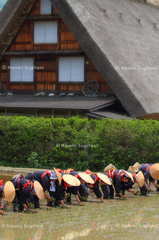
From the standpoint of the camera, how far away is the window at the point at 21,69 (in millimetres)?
21406

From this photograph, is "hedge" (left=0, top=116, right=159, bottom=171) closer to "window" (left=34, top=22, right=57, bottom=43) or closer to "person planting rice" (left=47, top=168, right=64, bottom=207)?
"person planting rice" (left=47, top=168, right=64, bottom=207)

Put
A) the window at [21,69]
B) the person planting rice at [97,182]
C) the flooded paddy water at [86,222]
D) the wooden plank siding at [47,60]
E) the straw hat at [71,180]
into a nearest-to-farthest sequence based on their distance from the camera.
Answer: the flooded paddy water at [86,222]
the straw hat at [71,180]
the person planting rice at [97,182]
the wooden plank siding at [47,60]
the window at [21,69]

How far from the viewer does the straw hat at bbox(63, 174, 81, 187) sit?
28.2 ft

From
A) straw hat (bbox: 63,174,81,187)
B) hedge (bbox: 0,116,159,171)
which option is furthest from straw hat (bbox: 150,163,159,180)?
straw hat (bbox: 63,174,81,187)

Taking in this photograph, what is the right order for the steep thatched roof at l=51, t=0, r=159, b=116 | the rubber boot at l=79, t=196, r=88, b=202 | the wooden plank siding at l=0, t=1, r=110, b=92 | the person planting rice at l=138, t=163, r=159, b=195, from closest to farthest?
1. the rubber boot at l=79, t=196, r=88, b=202
2. the person planting rice at l=138, t=163, r=159, b=195
3. the steep thatched roof at l=51, t=0, r=159, b=116
4. the wooden plank siding at l=0, t=1, r=110, b=92

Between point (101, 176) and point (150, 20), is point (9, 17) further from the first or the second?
point (101, 176)

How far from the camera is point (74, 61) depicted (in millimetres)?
20406

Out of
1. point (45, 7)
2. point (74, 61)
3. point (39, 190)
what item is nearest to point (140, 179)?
point (39, 190)

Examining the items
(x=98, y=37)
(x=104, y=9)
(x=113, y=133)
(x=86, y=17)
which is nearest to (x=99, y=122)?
(x=113, y=133)

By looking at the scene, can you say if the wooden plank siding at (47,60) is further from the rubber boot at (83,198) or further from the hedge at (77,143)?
the rubber boot at (83,198)

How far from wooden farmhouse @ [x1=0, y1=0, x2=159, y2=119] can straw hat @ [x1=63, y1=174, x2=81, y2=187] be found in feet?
26.6

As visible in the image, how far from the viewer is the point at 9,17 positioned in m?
20.7

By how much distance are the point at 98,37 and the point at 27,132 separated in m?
6.43

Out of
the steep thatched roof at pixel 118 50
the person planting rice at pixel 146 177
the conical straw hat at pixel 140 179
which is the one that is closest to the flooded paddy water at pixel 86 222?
the conical straw hat at pixel 140 179
